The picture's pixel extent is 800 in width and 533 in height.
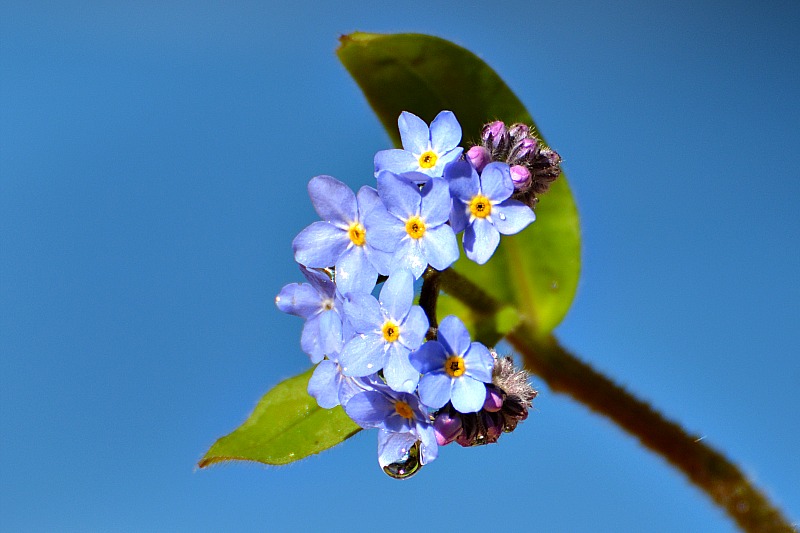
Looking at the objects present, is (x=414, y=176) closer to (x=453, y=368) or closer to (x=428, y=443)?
(x=453, y=368)

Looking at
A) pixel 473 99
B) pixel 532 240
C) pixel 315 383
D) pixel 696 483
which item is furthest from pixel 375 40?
pixel 696 483

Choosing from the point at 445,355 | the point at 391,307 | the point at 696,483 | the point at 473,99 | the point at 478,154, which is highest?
the point at 473,99

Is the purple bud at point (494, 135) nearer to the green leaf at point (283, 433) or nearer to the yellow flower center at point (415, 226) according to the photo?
the yellow flower center at point (415, 226)

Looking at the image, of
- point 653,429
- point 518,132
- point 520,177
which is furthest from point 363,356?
point 653,429

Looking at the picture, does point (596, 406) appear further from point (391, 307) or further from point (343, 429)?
point (391, 307)

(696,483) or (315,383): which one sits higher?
(315,383)

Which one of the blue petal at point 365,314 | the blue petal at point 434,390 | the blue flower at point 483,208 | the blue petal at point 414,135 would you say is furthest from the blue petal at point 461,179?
the blue petal at point 434,390
